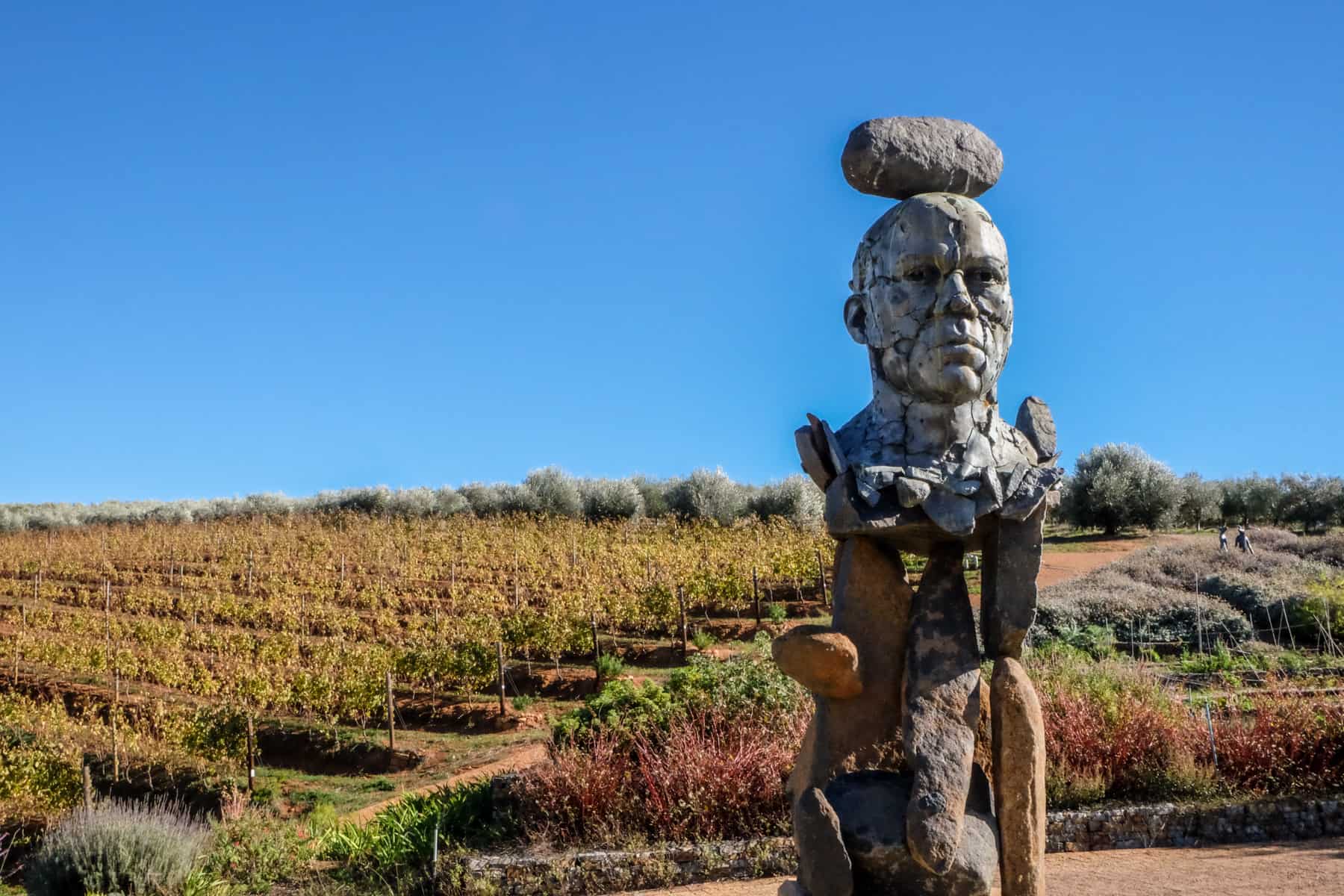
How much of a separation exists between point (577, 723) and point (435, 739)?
7.64 m

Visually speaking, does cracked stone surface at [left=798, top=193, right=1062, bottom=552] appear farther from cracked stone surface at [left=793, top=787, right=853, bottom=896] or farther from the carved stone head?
cracked stone surface at [left=793, top=787, right=853, bottom=896]

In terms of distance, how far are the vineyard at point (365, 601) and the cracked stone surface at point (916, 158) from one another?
13518 millimetres

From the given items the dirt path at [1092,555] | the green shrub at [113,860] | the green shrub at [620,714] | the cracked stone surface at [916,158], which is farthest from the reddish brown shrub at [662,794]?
the dirt path at [1092,555]

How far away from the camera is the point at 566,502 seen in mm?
35312

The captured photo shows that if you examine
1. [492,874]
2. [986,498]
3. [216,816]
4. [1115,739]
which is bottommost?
[216,816]

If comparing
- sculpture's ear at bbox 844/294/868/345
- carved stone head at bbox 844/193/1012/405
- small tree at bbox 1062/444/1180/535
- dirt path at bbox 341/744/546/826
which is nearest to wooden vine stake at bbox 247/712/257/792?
dirt path at bbox 341/744/546/826

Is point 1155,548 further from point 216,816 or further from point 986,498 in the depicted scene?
point 986,498

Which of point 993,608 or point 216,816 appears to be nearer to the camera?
point 993,608

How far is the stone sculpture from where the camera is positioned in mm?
3947

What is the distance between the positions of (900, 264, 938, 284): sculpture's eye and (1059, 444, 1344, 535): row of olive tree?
94.3 feet

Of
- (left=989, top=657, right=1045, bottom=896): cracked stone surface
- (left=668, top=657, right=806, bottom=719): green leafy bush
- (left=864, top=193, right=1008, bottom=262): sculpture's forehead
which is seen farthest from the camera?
(left=668, top=657, right=806, bottom=719): green leafy bush

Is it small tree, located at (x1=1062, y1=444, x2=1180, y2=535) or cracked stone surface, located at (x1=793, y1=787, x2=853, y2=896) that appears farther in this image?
small tree, located at (x1=1062, y1=444, x2=1180, y2=535)

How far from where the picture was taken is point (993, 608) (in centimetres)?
425

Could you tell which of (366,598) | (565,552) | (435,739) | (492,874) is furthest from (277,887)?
(565,552)
